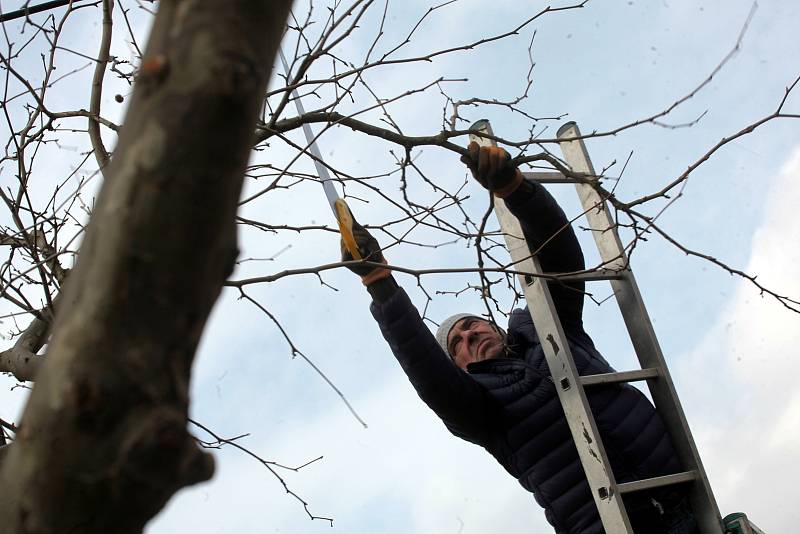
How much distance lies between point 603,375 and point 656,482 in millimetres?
416

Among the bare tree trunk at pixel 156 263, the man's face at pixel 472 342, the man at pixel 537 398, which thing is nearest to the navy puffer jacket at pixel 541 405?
the man at pixel 537 398

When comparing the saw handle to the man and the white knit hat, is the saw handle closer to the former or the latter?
the man

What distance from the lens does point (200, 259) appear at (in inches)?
36.2

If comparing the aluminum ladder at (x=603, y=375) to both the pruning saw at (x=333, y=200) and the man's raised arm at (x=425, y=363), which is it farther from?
the pruning saw at (x=333, y=200)

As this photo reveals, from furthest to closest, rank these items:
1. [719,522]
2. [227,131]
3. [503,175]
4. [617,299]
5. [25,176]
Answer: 1. [617,299]
2. [503,175]
3. [719,522]
4. [25,176]
5. [227,131]

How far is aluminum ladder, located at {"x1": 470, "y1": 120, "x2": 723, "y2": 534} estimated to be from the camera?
2953 millimetres

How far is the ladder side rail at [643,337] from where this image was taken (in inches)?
122

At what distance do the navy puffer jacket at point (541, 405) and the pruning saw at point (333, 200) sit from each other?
16.7 inches

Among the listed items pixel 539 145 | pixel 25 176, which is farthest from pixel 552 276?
pixel 25 176

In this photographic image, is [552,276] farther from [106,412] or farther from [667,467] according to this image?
[106,412]

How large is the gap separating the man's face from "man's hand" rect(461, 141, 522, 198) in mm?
842

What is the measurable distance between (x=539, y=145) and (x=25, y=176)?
1.77 meters

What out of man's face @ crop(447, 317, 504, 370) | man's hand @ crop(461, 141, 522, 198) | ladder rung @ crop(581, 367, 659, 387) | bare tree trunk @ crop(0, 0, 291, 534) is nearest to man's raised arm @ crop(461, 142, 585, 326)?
man's hand @ crop(461, 141, 522, 198)

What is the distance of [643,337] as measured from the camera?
3.38 metres
